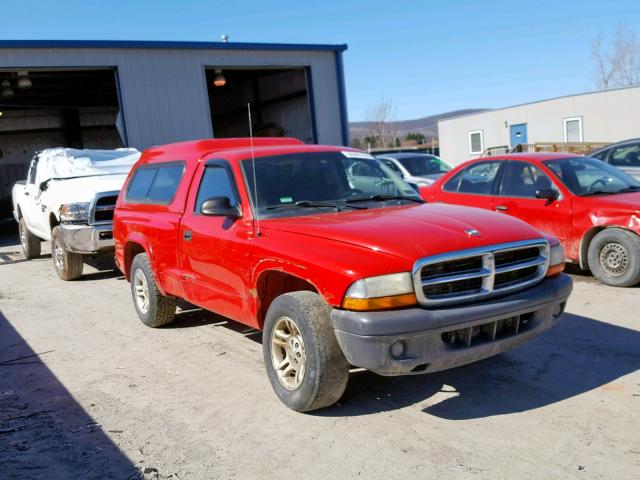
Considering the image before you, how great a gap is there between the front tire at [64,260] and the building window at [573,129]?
24.3m

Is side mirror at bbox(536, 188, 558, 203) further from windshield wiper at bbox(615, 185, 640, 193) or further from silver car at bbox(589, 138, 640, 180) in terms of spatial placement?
silver car at bbox(589, 138, 640, 180)

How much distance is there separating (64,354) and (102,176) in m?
5.06

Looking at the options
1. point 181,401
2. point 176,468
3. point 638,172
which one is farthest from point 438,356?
point 638,172

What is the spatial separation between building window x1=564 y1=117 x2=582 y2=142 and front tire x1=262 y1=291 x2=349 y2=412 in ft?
88.4

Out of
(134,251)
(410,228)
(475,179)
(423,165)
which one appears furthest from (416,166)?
(410,228)

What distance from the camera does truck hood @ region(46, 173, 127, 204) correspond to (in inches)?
370

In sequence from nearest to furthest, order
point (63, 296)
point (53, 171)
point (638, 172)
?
point (63, 296), point (638, 172), point (53, 171)

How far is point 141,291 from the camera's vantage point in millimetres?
6801

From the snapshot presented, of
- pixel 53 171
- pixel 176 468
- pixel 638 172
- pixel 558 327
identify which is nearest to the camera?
pixel 176 468

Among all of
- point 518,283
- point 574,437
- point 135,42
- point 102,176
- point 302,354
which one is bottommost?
point 574,437

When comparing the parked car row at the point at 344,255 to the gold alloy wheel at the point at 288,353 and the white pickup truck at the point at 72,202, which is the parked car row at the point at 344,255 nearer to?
the gold alloy wheel at the point at 288,353

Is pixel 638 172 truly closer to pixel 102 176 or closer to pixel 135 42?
pixel 102 176

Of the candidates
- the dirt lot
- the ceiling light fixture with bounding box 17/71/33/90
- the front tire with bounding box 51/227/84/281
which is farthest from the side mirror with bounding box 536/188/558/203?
the ceiling light fixture with bounding box 17/71/33/90

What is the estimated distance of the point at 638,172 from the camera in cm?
1008
